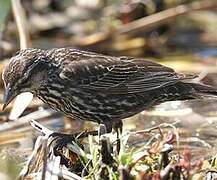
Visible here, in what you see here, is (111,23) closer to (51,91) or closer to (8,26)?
(8,26)

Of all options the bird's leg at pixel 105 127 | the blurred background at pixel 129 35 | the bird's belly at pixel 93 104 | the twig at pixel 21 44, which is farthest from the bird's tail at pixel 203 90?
the twig at pixel 21 44

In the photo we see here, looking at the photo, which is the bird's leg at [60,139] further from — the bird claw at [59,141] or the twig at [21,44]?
the twig at [21,44]

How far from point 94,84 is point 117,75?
261mm

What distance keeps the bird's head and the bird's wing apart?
187mm

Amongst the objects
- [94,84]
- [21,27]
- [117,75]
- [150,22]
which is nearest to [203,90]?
[117,75]

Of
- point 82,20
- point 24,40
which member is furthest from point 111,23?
point 24,40

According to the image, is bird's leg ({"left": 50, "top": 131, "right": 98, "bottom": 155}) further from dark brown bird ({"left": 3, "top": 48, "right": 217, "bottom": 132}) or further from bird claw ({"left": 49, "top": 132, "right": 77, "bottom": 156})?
dark brown bird ({"left": 3, "top": 48, "right": 217, "bottom": 132})

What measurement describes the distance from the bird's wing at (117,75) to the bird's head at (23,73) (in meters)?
0.19

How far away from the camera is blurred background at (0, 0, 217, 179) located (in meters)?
7.43

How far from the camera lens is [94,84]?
604 centimetres

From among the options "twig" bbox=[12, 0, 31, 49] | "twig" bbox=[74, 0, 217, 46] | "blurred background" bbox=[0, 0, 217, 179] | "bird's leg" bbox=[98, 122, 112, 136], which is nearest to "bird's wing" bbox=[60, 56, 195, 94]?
"bird's leg" bbox=[98, 122, 112, 136]

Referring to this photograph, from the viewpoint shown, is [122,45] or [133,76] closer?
[133,76]

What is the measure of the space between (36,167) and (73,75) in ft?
3.07

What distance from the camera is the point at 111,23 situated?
30.3ft
